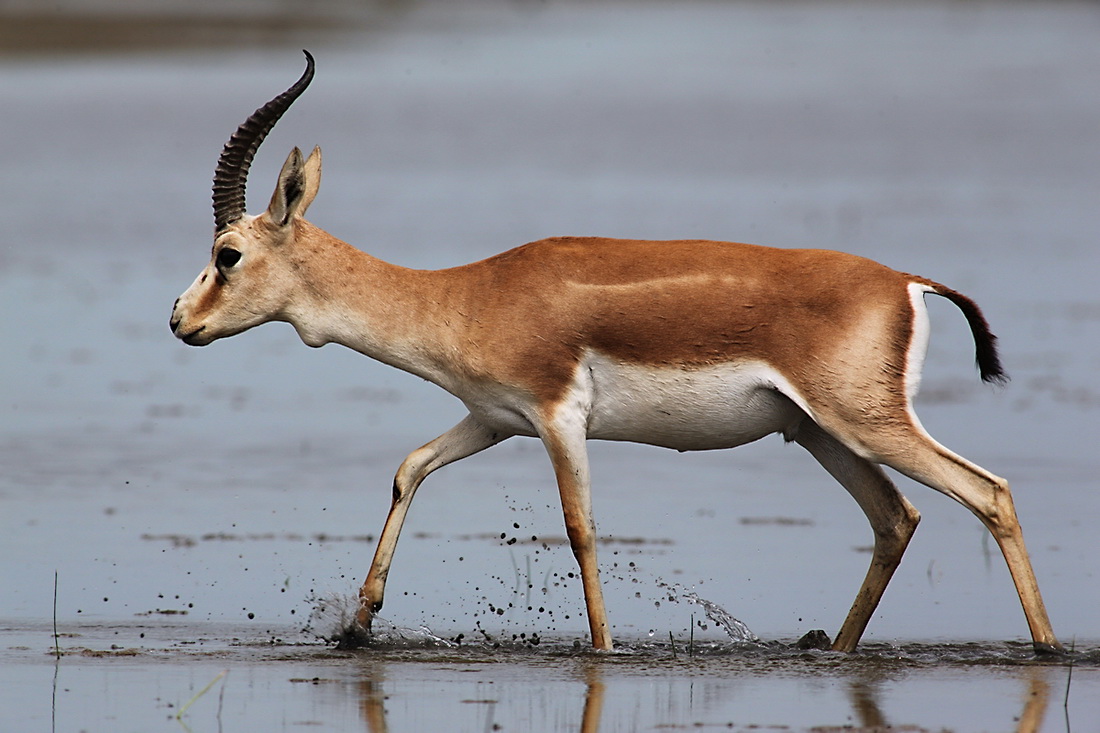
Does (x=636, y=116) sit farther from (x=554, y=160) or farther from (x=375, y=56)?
(x=375, y=56)

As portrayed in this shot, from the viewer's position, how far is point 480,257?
71.4ft

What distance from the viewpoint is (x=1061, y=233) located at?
25.4 m

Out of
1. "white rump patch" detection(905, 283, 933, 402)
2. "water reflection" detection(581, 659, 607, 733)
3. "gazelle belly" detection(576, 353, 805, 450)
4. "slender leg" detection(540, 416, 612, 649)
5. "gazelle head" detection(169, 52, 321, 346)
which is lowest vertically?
"water reflection" detection(581, 659, 607, 733)

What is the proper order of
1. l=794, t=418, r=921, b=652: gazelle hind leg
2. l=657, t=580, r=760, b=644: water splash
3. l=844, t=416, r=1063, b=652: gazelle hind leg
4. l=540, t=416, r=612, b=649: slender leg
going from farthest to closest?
l=794, t=418, r=921, b=652: gazelle hind leg → l=657, t=580, r=760, b=644: water splash → l=540, t=416, r=612, b=649: slender leg → l=844, t=416, r=1063, b=652: gazelle hind leg

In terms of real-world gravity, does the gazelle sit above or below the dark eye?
below

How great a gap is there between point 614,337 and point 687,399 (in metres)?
0.45

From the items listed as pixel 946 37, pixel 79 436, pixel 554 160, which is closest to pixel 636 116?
pixel 554 160

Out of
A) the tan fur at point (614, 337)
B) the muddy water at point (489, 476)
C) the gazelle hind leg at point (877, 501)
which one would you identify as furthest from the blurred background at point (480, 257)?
the tan fur at point (614, 337)

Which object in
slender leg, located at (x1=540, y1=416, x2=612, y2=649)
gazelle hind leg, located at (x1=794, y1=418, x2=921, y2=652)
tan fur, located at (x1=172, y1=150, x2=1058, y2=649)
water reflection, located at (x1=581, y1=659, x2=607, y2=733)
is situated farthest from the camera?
gazelle hind leg, located at (x1=794, y1=418, x2=921, y2=652)

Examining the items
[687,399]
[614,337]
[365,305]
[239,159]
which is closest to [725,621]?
[687,399]

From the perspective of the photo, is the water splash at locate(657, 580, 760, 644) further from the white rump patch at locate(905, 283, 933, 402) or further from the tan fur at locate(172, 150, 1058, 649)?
the white rump patch at locate(905, 283, 933, 402)

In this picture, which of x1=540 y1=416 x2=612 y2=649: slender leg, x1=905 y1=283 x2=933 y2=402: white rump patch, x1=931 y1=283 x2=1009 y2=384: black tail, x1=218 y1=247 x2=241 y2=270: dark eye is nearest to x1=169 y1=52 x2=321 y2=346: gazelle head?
x1=218 y1=247 x2=241 y2=270: dark eye

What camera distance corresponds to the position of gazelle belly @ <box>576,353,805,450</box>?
29.5 ft

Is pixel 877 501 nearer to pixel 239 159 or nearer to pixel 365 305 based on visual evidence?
pixel 365 305
